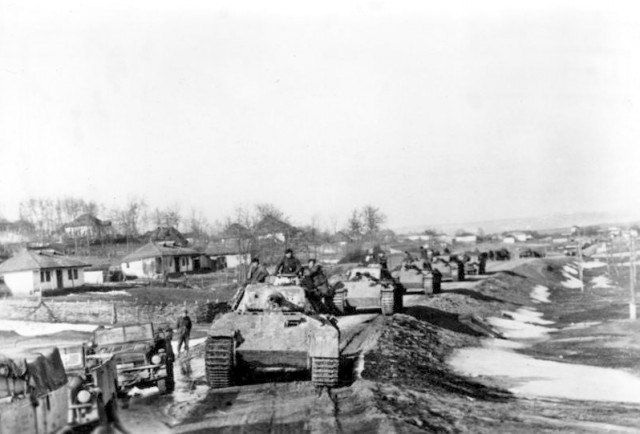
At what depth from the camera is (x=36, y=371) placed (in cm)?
764

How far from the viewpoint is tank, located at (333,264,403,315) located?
24953 mm

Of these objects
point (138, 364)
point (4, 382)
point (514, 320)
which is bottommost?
point (514, 320)

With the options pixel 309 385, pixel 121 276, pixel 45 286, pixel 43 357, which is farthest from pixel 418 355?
pixel 121 276

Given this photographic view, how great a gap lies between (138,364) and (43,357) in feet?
19.6

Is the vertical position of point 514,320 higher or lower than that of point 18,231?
lower

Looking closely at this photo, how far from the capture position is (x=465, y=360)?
65.5 ft

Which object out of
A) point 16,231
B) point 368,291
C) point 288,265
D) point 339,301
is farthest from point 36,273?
point 16,231

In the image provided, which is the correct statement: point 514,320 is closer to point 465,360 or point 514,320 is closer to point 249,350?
point 465,360

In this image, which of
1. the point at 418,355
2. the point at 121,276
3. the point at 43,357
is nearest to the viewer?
the point at 43,357

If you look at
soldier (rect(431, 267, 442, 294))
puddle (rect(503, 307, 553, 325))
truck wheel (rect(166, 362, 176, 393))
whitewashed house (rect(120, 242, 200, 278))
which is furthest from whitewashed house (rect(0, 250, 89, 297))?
truck wheel (rect(166, 362, 176, 393))

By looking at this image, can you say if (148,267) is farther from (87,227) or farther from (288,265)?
(288,265)

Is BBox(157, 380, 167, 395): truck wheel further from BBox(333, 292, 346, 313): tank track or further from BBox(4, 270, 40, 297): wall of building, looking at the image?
BBox(4, 270, 40, 297): wall of building

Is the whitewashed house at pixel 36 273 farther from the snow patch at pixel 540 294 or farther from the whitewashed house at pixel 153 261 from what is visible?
the snow patch at pixel 540 294

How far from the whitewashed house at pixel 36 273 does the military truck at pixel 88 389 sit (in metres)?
36.8
